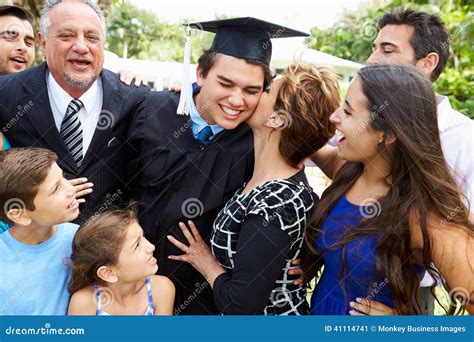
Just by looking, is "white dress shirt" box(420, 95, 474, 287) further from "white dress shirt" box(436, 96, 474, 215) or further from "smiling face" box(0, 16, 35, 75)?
"smiling face" box(0, 16, 35, 75)

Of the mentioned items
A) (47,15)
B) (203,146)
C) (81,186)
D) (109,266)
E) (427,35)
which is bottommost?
(109,266)

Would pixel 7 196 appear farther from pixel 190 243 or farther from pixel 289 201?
pixel 289 201

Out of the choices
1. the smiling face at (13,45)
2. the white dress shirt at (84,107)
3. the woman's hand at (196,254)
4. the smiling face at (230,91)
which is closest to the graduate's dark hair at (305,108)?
the smiling face at (230,91)

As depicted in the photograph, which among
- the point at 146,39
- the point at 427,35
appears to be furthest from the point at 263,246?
the point at 146,39

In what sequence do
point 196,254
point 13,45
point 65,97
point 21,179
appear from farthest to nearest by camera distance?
point 13,45 < point 65,97 < point 196,254 < point 21,179

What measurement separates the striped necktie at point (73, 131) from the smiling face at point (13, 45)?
1.29 metres

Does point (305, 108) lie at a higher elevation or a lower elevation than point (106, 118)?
higher

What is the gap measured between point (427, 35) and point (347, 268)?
1.65 metres

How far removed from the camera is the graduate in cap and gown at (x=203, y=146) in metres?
2.43

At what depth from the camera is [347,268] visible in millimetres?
2078

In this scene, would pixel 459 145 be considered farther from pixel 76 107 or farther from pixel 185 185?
pixel 76 107

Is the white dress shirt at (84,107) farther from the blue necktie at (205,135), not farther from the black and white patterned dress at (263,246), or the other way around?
the black and white patterned dress at (263,246)
